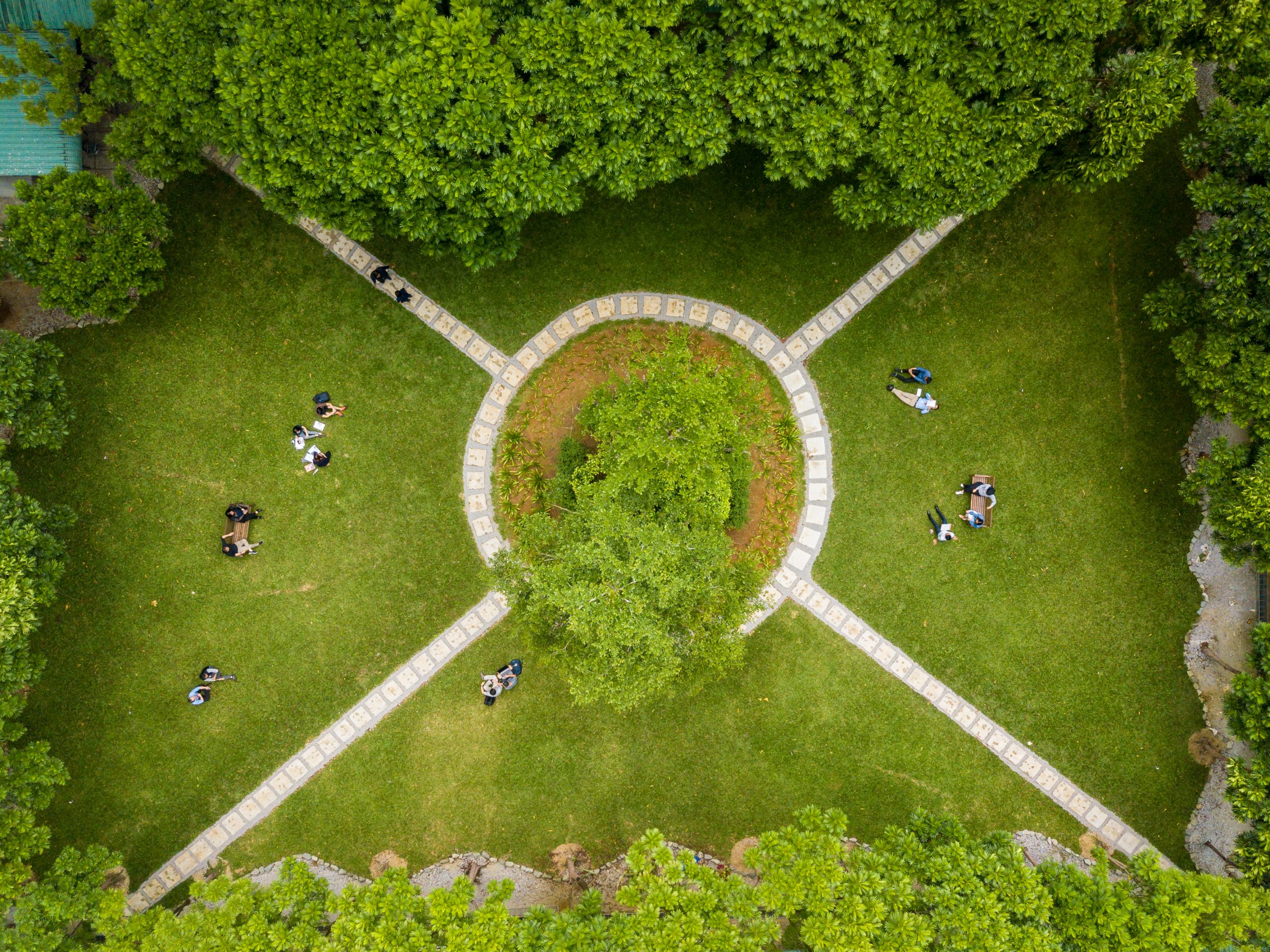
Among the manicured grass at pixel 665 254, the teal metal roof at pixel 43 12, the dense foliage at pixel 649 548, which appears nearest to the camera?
the dense foliage at pixel 649 548

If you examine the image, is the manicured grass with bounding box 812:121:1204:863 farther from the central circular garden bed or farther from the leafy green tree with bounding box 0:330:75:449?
the leafy green tree with bounding box 0:330:75:449

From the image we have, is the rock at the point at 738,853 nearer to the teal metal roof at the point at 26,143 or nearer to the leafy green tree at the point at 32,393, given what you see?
the leafy green tree at the point at 32,393

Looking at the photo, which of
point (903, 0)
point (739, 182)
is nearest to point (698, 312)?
point (739, 182)

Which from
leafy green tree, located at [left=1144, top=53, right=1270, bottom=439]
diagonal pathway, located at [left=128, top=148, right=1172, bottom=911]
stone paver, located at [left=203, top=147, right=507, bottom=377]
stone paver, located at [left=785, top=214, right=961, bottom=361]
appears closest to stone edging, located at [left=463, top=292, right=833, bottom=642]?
diagonal pathway, located at [left=128, top=148, right=1172, bottom=911]

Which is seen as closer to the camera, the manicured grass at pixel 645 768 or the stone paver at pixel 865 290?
the manicured grass at pixel 645 768

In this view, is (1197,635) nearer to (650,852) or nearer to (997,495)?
(997,495)

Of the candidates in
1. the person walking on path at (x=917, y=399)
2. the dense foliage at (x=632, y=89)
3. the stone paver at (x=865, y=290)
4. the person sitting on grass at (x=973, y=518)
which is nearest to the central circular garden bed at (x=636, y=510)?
the stone paver at (x=865, y=290)

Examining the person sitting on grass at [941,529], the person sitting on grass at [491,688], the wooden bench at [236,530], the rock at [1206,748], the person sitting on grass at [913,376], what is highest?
the person sitting on grass at [913,376]
